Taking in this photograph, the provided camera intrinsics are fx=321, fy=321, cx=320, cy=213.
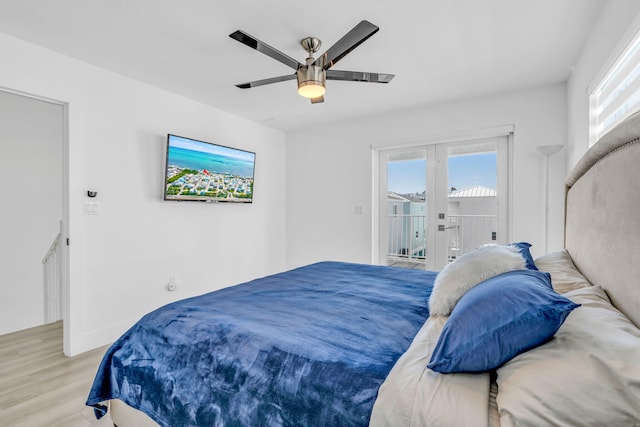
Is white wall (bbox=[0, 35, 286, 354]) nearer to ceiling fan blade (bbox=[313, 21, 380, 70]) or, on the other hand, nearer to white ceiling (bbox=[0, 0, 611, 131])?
white ceiling (bbox=[0, 0, 611, 131])

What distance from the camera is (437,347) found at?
0.96 m

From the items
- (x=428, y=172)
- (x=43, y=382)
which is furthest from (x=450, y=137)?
(x=43, y=382)

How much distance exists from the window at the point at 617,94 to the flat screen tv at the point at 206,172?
11.5ft

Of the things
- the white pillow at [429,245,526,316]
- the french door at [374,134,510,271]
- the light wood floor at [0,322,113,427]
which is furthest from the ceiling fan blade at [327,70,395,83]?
the light wood floor at [0,322,113,427]

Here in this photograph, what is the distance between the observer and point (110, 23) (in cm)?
224

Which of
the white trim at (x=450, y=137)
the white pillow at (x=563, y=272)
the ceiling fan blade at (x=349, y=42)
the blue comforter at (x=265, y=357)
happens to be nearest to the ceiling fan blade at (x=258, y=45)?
the ceiling fan blade at (x=349, y=42)

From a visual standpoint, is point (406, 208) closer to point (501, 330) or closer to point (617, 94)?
point (617, 94)

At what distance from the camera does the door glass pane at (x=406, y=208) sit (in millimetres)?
4215

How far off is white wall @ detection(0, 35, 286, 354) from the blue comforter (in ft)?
5.16

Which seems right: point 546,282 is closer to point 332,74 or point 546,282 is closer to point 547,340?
point 547,340

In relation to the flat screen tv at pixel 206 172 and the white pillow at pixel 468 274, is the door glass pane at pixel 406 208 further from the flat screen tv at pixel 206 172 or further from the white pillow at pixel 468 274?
the white pillow at pixel 468 274

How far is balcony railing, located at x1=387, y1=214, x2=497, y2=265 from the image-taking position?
3.85 m

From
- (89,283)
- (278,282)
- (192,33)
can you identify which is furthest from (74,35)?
(278,282)

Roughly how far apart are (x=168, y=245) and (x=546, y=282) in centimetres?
343
